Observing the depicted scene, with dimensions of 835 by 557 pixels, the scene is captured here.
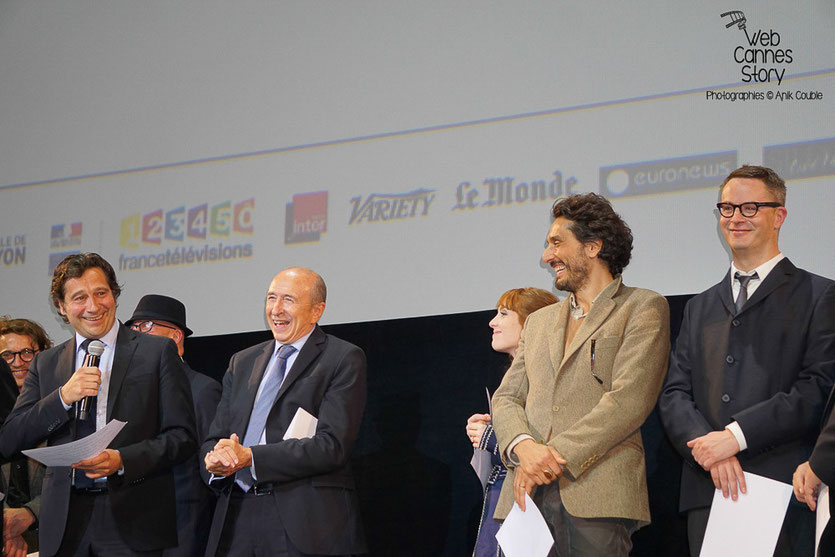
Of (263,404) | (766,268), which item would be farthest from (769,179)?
(263,404)

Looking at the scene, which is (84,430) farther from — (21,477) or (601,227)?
(601,227)

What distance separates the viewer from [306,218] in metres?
4.88

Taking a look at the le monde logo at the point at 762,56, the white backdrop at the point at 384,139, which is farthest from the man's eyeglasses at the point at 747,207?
the le monde logo at the point at 762,56

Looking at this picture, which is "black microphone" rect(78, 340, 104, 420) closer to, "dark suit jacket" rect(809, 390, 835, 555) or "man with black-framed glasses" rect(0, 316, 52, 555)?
"man with black-framed glasses" rect(0, 316, 52, 555)

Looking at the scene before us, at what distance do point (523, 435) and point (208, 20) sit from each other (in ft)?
10.9

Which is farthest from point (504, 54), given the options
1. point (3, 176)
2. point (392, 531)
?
point (3, 176)

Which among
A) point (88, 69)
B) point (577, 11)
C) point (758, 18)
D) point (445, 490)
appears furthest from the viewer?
point (88, 69)

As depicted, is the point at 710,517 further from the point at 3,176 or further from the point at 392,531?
the point at 3,176

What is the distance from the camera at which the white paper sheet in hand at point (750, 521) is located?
273 centimetres

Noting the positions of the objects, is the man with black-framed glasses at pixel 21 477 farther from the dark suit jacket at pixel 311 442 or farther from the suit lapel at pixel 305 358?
the suit lapel at pixel 305 358

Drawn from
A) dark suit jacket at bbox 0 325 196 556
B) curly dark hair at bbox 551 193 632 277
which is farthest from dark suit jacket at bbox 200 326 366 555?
curly dark hair at bbox 551 193 632 277

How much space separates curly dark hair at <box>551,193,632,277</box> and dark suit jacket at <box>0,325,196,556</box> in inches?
63.0

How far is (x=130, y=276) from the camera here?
17.3 ft

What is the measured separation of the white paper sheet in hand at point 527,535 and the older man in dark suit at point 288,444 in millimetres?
681
